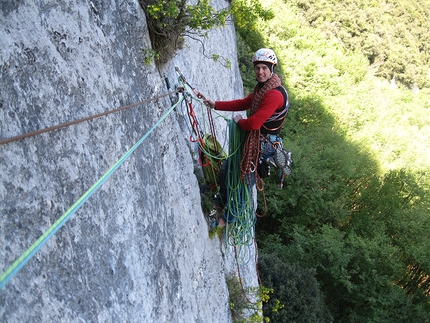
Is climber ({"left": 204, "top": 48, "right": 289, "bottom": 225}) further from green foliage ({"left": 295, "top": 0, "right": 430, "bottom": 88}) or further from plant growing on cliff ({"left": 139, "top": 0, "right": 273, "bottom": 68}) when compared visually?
green foliage ({"left": 295, "top": 0, "right": 430, "bottom": 88})

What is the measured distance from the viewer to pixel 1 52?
1880 mm

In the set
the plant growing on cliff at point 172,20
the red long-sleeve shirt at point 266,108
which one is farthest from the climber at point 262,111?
the plant growing on cliff at point 172,20

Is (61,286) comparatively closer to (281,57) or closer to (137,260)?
(137,260)

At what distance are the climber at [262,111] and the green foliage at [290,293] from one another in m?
4.64

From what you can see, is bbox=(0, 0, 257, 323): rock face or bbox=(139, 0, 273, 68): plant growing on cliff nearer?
bbox=(0, 0, 257, 323): rock face

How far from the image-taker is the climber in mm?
3920

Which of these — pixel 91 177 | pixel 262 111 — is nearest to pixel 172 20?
pixel 262 111

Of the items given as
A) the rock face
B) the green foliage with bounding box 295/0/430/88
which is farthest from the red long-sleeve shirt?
the green foliage with bounding box 295/0/430/88

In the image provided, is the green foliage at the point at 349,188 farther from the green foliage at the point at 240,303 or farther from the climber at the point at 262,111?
the climber at the point at 262,111

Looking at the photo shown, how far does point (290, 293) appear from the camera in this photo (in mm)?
8500

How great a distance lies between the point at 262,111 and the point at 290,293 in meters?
5.69

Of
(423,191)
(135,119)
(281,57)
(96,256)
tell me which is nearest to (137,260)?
(96,256)

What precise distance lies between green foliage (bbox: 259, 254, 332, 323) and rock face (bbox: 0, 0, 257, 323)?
182 inches

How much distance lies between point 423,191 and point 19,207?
46.8 feet
